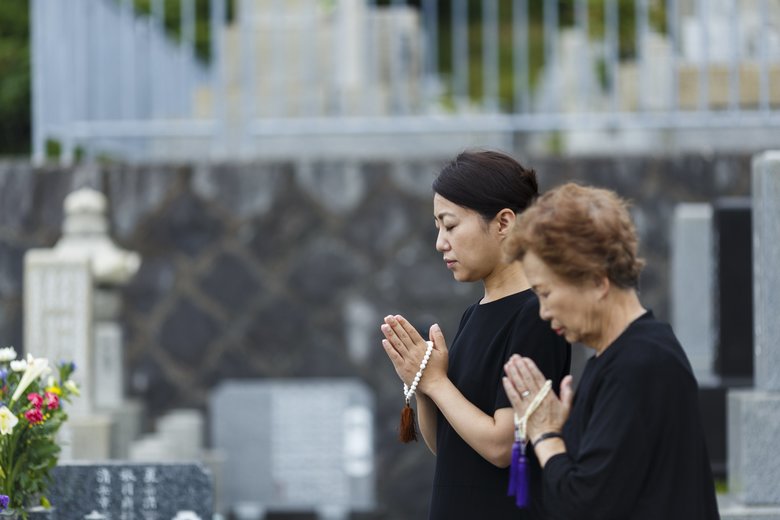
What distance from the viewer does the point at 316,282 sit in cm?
809

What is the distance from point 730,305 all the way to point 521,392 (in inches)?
137

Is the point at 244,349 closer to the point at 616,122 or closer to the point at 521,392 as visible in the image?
the point at 616,122

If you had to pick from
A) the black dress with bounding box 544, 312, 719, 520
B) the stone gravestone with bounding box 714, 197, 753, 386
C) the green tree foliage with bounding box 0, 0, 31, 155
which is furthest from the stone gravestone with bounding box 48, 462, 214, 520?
the green tree foliage with bounding box 0, 0, 31, 155

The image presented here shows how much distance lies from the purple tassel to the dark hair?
22.1 inches

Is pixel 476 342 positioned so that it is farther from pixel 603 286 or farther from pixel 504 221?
pixel 603 286

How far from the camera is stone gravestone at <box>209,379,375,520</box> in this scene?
311 inches

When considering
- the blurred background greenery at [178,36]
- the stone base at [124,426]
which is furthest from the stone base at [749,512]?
the blurred background greenery at [178,36]

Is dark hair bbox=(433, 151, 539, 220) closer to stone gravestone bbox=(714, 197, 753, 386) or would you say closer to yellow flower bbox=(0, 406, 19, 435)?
yellow flower bbox=(0, 406, 19, 435)

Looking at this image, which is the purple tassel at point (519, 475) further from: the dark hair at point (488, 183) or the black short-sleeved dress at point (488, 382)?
the dark hair at point (488, 183)

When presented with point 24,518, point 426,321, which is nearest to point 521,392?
point 24,518

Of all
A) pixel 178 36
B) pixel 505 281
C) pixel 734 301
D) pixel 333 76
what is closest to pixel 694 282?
pixel 734 301

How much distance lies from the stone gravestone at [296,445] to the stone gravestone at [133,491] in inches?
139

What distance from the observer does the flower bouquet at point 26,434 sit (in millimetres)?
3896

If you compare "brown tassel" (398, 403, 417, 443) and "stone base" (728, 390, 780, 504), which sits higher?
"brown tassel" (398, 403, 417, 443)
